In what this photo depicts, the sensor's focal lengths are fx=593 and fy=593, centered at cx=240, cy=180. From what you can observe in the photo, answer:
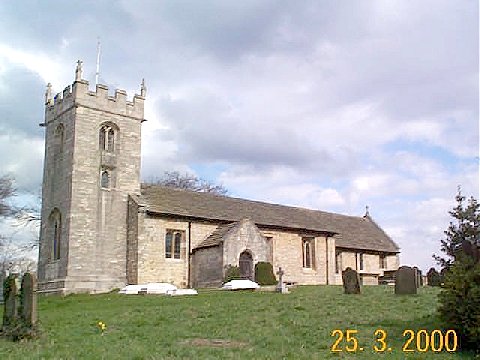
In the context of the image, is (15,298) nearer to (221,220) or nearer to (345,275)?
(345,275)

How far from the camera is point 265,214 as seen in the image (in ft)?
138

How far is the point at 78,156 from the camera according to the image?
34.6 metres

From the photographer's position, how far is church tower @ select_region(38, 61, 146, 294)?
33656mm

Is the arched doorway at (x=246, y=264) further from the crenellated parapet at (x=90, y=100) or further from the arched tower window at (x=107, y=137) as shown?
the crenellated parapet at (x=90, y=100)

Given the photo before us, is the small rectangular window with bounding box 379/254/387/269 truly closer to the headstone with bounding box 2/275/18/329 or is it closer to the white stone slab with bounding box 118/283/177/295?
the white stone slab with bounding box 118/283/177/295

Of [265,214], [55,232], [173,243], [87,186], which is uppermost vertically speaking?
[87,186]

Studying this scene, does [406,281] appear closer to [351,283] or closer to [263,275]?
[351,283]

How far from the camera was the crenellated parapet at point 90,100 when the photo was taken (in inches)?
1388

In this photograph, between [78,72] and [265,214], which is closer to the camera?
[78,72]

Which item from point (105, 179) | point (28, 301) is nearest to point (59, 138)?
point (105, 179)

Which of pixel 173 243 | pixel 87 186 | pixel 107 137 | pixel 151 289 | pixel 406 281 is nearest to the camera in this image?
pixel 406 281

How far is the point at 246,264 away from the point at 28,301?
22.7m

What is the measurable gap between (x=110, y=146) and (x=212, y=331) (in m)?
24.3

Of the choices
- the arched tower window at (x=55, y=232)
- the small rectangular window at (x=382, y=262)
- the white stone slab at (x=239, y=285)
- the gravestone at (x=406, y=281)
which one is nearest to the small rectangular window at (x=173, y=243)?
the arched tower window at (x=55, y=232)
